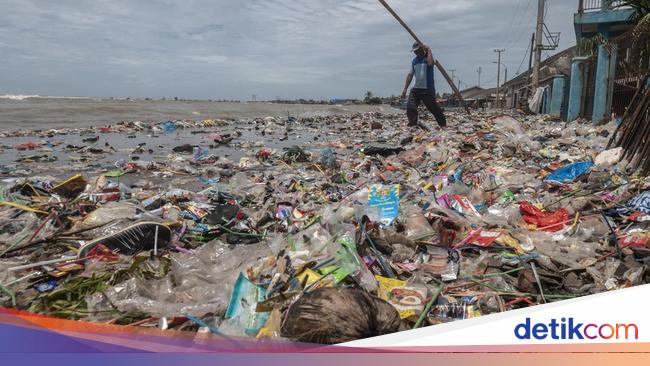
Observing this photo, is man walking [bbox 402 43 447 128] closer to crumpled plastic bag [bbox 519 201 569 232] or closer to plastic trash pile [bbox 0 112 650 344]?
plastic trash pile [bbox 0 112 650 344]

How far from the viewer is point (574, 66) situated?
1333 centimetres

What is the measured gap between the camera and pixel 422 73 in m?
9.59

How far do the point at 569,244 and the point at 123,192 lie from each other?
3925mm

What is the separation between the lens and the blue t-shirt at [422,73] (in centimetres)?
952

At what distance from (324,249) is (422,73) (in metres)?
7.71

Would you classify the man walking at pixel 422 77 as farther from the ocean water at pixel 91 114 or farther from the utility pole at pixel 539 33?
the utility pole at pixel 539 33

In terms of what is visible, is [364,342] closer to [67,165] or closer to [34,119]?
[67,165]

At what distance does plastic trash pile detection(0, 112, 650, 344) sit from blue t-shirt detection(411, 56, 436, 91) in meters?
4.64

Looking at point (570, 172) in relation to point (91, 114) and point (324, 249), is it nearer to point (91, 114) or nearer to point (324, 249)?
point (324, 249)

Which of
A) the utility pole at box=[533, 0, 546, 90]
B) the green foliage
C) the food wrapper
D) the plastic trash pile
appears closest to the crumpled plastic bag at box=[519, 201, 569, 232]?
the plastic trash pile

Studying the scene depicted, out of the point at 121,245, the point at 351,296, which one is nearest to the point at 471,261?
the point at 351,296

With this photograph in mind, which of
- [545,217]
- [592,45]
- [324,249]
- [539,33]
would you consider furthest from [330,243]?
[539,33]

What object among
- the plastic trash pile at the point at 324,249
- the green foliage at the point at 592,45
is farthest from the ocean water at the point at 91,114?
the green foliage at the point at 592,45

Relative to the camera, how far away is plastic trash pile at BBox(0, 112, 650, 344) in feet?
6.79
